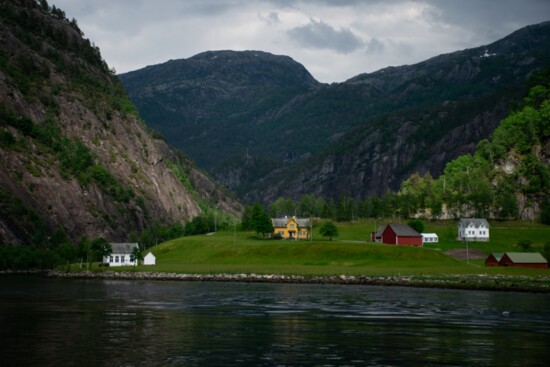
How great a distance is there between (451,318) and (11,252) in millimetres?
123431

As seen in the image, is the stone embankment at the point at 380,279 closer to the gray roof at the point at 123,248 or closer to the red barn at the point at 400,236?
the gray roof at the point at 123,248

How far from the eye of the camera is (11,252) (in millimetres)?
159250

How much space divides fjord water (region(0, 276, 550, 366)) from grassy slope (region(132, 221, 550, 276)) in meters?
37.9

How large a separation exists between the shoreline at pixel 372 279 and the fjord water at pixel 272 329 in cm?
968

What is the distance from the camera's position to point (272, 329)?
56812 mm

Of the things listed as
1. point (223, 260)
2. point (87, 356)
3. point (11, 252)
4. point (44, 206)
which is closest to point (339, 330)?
point (87, 356)

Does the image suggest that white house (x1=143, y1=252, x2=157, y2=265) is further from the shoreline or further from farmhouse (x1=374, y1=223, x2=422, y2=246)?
farmhouse (x1=374, y1=223, x2=422, y2=246)

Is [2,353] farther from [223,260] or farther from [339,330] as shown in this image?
[223,260]

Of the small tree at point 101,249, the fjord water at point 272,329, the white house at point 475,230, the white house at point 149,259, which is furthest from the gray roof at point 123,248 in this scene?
the white house at point 475,230

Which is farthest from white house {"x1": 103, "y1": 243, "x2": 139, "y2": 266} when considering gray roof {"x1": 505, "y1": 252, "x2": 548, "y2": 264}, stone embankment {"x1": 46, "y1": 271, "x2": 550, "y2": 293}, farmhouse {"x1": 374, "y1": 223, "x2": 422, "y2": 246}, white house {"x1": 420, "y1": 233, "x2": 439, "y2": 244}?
gray roof {"x1": 505, "y1": 252, "x2": 548, "y2": 264}

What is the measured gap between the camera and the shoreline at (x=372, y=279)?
107 meters

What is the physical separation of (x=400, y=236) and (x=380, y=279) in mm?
50237

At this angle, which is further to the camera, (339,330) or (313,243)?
A: (313,243)

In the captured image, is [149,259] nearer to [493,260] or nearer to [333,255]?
[333,255]
